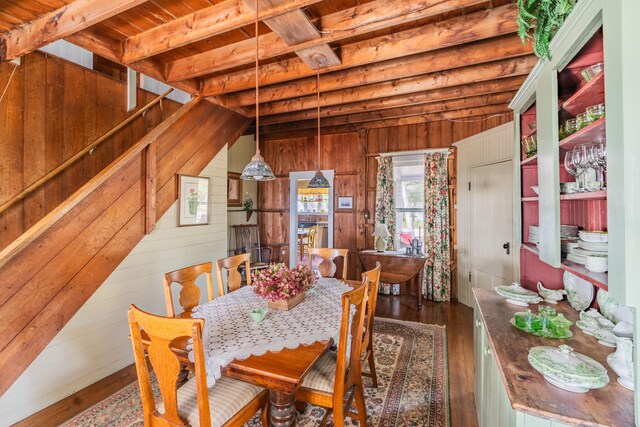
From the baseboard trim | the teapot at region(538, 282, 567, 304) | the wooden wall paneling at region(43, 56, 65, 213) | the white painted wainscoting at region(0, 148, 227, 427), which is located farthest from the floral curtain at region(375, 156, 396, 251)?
the wooden wall paneling at region(43, 56, 65, 213)

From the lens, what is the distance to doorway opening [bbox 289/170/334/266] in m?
5.53

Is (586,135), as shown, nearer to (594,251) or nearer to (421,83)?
(594,251)

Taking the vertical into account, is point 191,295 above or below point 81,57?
below

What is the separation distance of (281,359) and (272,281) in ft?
2.12

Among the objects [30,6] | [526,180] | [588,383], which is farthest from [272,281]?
[30,6]

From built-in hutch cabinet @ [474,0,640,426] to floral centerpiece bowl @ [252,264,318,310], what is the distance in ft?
3.90

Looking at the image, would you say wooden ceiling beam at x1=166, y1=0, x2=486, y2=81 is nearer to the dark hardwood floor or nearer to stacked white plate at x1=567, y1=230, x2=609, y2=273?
stacked white plate at x1=567, y1=230, x2=609, y2=273

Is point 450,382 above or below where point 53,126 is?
below

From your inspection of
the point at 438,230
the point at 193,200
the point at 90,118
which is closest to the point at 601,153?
the point at 438,230

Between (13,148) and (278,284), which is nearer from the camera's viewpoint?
(278,284)

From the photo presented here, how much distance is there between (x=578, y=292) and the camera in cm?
185

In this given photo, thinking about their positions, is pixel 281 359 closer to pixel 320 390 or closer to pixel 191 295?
pixel 320 390

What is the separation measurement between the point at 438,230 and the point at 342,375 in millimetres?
3549

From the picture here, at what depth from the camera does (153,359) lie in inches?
49.3
